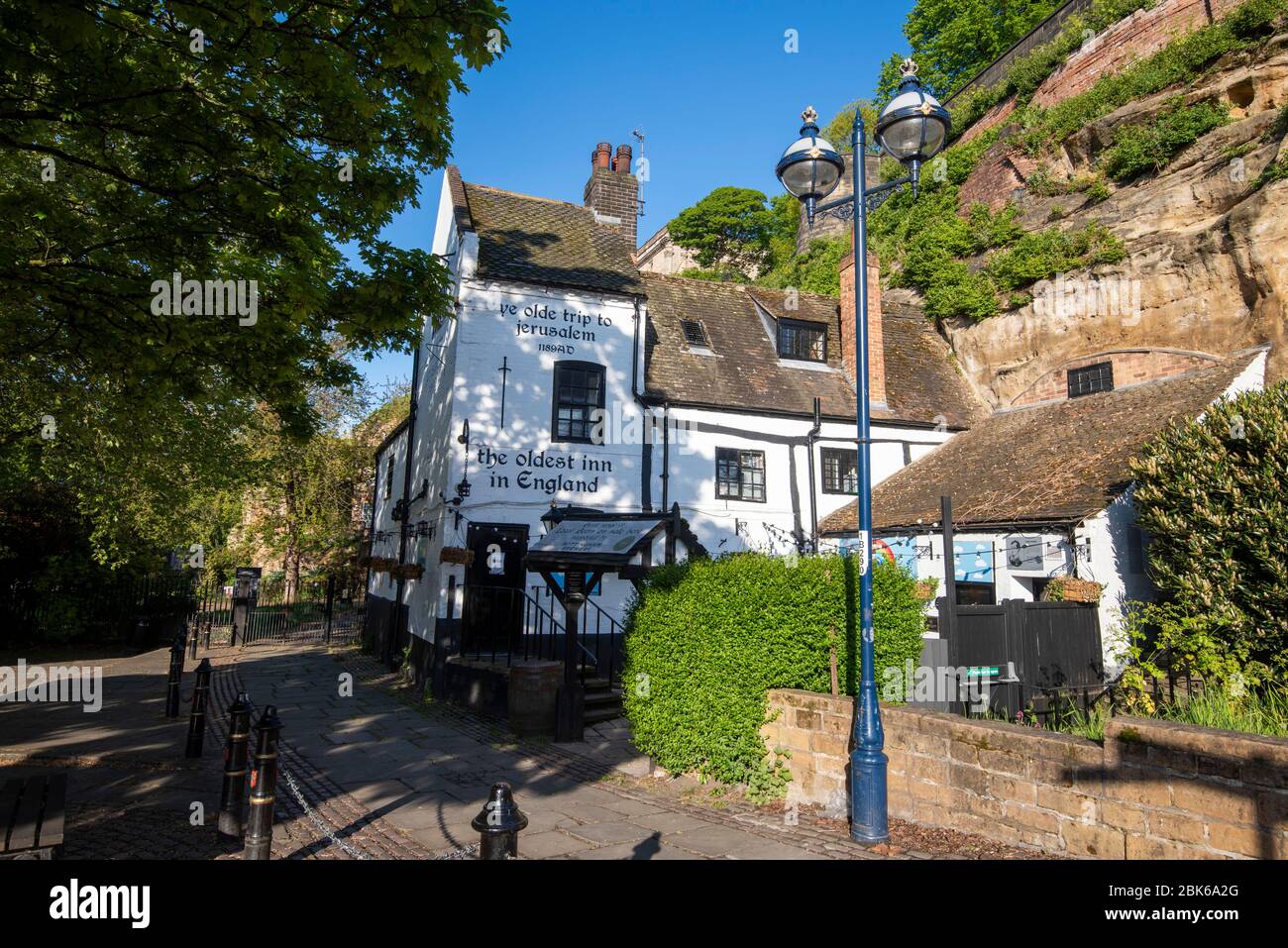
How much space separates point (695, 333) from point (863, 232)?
1240 centimetres

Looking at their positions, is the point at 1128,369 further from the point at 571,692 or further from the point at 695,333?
the point at 571,692

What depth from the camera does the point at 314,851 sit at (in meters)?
6.16

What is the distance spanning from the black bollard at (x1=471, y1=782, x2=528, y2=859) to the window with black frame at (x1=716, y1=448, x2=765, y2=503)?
1351 centimetres

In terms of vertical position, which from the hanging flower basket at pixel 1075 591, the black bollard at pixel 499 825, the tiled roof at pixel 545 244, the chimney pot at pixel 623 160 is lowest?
the black bollard at pixel 499 825

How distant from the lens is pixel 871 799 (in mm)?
6328

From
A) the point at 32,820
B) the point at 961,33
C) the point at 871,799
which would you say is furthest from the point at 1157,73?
the point at 32,820

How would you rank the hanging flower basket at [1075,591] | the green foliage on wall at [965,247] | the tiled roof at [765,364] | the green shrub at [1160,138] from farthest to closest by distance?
the green foliage on wall at [965,247], the green shrub at [1160,138], the tiled roof at [765,364], the hanging flower basket at [1075,591]

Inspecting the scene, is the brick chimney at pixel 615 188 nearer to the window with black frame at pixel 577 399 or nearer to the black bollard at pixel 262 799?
the window with black frame at pixel 577 399

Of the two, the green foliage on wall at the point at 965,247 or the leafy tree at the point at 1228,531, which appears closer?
the leafy tree at the point at 1228,531

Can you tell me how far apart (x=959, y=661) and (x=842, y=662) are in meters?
2.73

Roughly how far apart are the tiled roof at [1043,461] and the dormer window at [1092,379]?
1305mm

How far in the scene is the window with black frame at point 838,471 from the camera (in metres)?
18.7

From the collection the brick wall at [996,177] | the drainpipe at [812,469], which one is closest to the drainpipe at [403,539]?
the drainpipe at [812,469]

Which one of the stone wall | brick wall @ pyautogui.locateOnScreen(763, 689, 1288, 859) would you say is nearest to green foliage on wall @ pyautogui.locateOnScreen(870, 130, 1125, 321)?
the stone wall
